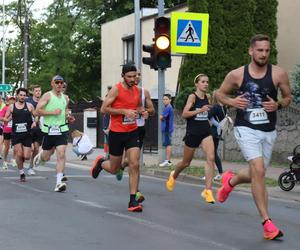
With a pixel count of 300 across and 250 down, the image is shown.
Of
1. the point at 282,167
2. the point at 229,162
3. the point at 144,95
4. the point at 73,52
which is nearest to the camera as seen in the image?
the point at 144,95

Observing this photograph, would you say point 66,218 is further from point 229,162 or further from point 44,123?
point 229,162

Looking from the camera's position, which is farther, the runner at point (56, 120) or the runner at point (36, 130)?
the runner at point (36, 130)

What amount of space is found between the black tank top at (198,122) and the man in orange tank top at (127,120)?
1.36m

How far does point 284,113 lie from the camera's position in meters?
15.8

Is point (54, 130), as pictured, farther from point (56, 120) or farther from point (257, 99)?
point (257, 99)

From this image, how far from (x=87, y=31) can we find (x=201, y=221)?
40.2 meters

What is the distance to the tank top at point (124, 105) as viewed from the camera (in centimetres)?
834

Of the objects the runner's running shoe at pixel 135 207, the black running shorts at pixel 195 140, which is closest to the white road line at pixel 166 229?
the runner's running shoe at pixel 135 207

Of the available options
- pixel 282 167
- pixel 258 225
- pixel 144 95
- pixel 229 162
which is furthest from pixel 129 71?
pixel 229 162

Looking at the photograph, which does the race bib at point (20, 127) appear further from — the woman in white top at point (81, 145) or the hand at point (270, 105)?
the hand at point (270, 105)

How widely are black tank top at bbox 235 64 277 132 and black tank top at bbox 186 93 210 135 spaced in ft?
9.60

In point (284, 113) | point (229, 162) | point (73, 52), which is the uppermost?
point (73, 52)

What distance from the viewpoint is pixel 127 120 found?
836 cm

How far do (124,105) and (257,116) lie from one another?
Result: 91.1 inches
